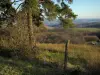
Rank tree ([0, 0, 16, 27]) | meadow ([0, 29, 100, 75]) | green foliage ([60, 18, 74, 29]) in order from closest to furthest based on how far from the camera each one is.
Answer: meadow ([0, 29, 100, 75])
tree ([0, 0, 16, 27])
green foliage ([60, 18, 74, 29])

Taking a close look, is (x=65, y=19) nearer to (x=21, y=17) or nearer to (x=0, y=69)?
(x=21, y=17)

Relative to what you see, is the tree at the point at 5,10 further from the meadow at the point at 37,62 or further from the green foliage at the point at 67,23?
the green foliage at the point at 67,23

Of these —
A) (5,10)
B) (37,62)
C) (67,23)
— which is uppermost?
(5,10)

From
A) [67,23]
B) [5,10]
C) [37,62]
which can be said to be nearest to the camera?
[37,62]

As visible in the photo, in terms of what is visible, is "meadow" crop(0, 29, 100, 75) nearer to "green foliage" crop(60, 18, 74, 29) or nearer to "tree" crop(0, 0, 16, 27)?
"tree" crop(0, 0, 16, 27)

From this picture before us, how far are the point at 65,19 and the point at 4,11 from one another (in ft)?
16.2

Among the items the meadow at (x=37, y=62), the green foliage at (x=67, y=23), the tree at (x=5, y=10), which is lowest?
the meadow at (x=37, y=62)

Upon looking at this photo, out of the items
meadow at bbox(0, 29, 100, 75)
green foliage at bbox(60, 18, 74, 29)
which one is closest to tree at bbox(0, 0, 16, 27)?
meadow at bbox(0, 29, 100, 75)

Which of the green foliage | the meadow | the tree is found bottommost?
the meadow

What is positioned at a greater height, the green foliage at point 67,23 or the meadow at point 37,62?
the green foliage at point 67,23

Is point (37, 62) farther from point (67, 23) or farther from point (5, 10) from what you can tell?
point (67, 23)

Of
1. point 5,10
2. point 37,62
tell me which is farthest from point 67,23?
point 37,62

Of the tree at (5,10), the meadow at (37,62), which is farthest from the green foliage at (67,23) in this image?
the tree at (5,10)

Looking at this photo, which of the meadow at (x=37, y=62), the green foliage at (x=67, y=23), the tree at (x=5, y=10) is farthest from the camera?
the green foliage at (x=67, y=23)
